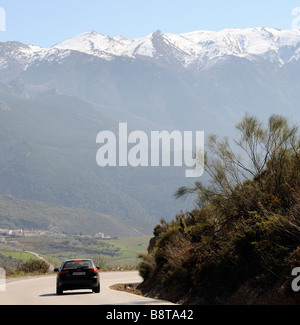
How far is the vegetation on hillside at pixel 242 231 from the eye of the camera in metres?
17.0

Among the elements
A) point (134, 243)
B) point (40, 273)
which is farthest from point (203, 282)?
point (134, 243)

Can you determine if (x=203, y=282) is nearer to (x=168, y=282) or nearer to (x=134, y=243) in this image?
(x=168, y=282)

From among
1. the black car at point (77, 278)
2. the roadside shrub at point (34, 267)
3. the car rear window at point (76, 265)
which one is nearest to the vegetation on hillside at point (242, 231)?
the black car at point (77, 278)

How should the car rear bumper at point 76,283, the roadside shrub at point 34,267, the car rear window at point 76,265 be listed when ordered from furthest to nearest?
1. the roadside shrub at point 34,267
2. the car rear window at point 76,265
3. the car rear bumper at point 76,283

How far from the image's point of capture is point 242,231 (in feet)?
61.5

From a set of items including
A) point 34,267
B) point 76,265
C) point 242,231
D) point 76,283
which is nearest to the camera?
point 242,231

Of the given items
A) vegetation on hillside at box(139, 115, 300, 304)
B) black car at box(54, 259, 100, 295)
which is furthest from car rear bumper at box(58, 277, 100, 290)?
vegetation on hillside at box(139, 115, 300, 304)

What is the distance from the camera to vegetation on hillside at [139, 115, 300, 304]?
17.0 meters

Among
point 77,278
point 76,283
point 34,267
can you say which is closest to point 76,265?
point 77,278

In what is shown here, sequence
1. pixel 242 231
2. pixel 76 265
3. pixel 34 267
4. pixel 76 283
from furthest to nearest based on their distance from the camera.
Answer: pixel 34 267 → pixel 76 265 → pixel 76 283 → pixel 242 231

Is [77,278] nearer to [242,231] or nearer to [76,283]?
[76,283]

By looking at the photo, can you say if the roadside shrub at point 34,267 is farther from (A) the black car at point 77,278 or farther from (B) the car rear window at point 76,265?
(A) the black car at point 77,278

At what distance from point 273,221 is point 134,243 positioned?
14057cm

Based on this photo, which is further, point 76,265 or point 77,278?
point 76,265
